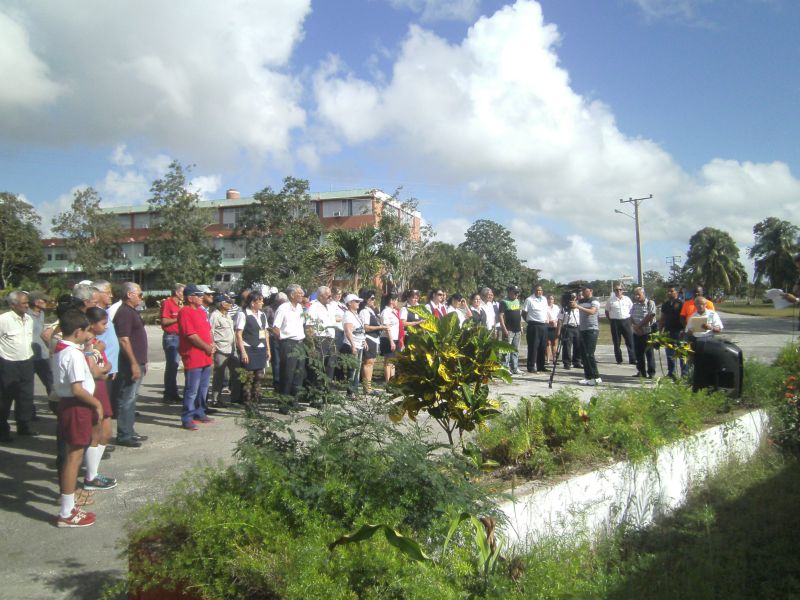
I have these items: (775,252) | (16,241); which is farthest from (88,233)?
(775,252)

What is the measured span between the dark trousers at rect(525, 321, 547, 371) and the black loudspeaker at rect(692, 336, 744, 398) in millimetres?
5247

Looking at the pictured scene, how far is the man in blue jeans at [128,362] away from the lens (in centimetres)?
640

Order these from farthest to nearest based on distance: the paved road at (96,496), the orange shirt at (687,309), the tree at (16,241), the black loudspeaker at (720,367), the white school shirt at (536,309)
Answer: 1. the tree at (16,241)
2. the white school shirt at (536,309)
3. the orange shirt at (687,309)
4. the black loudspeaker at (720,367)
5. the paved road at (96,496)

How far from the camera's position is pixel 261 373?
8898 mm

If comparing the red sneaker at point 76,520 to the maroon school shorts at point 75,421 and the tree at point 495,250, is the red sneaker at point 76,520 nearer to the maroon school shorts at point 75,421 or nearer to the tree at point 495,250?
the maroon school shorts at point 75,421

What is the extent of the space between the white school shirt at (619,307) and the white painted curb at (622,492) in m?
6.19

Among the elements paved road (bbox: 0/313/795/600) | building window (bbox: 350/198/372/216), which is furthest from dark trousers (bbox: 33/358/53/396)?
building window (bbox: 350/198/372/216)

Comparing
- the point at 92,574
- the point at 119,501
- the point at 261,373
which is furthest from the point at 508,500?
the point at 261,373

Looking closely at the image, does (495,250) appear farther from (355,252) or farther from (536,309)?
(536,309)

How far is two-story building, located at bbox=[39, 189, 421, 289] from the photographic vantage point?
54.7 m

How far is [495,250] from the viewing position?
68312mm

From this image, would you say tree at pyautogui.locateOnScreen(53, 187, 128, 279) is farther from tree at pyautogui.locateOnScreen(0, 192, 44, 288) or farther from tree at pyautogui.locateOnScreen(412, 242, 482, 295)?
tree at pyautogui.locateOnScreen(412, 242, 482, 295)

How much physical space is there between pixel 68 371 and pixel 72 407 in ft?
0.93

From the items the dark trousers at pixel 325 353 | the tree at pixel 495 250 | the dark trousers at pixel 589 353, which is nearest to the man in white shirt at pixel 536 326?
the dark trousers at pixel 589 353
